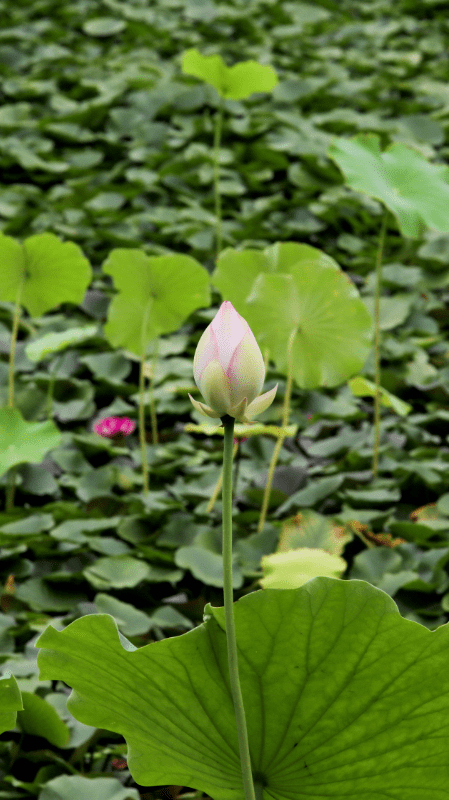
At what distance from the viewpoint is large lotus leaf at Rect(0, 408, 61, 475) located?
1126mm

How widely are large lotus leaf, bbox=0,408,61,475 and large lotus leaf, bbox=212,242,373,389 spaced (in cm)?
34

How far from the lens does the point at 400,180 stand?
1.19 meters

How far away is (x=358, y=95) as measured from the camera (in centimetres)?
277

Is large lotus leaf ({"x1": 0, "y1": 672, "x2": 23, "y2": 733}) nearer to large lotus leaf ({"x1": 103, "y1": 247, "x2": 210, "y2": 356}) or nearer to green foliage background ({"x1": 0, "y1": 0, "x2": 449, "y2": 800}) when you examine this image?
green foliage background ({"x1": 0, "y1": 0, "x2": 449, "y2": 800})

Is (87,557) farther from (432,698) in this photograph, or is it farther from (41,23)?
(41,23)

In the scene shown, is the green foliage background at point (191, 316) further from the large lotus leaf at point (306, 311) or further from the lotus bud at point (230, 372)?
the lotus bud at point (230, 372)

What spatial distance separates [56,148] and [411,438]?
1.66 meters

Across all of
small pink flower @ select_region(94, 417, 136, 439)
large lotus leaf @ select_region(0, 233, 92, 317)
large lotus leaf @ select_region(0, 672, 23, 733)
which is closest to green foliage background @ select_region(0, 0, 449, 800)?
small pink flower @ select_region(94, 417, 136, 439)

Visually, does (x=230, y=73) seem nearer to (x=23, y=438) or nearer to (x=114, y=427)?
(x=114, y=427)

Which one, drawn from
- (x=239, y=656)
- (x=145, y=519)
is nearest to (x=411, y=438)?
(x=145, y=519)

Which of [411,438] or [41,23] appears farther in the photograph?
[41,23]

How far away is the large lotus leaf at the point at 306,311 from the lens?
3.57ft

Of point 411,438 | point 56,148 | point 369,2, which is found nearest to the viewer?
point 411,438

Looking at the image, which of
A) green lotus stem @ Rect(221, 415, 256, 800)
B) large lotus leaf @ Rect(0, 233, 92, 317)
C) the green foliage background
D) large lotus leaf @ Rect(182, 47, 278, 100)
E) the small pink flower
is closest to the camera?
green lotus stem @ Rect(221, 415, 256, 800)
